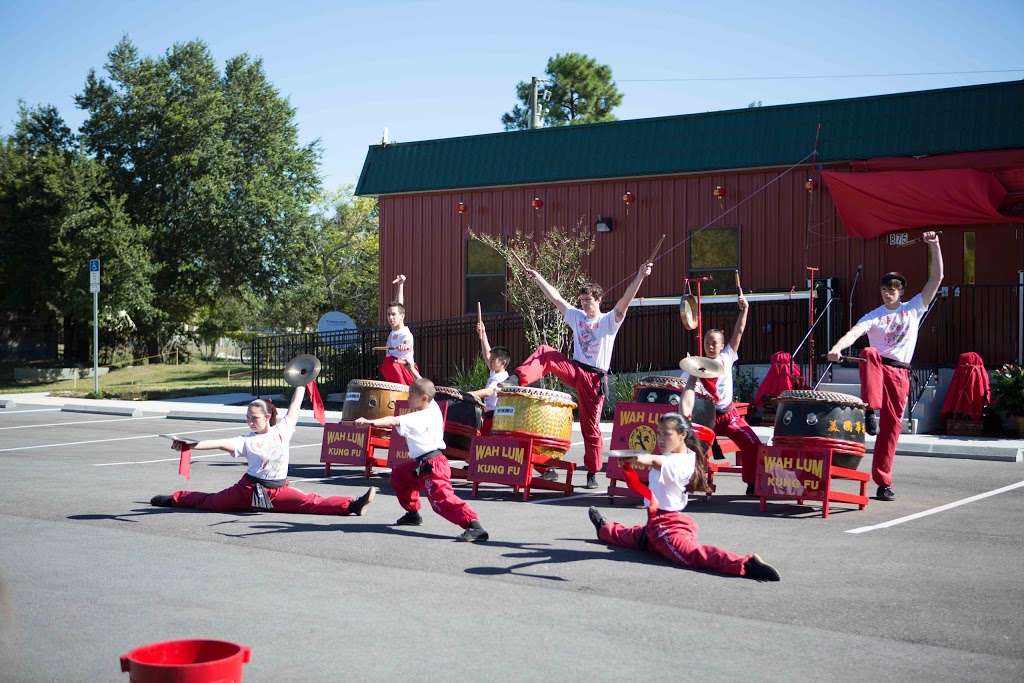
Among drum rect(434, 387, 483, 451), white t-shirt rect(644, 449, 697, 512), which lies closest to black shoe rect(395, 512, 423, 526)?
white t-shirt rect(644, 449, 697, 512)

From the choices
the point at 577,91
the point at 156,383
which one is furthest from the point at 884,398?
the point at 577,91

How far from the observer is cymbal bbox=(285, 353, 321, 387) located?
10.3 meters

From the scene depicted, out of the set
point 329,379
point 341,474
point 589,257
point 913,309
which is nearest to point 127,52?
point 329,379

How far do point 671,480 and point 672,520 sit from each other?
1.00 ft

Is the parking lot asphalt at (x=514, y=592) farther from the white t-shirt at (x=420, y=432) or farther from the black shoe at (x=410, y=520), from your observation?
the white t-shirt at (x=420, y=432)

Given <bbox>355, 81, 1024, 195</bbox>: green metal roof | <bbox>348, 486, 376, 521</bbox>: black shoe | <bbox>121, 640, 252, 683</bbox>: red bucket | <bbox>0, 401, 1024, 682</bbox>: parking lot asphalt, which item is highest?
<bbox>355, 81, 1024, 195</bbox>: green metal roof

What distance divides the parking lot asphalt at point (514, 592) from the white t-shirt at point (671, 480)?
0.46m

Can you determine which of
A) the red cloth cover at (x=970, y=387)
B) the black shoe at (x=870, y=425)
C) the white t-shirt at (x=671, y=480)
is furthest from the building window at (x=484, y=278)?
the white t-shirt at (x=671, y=480)

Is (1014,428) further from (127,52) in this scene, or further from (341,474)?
(127,52)

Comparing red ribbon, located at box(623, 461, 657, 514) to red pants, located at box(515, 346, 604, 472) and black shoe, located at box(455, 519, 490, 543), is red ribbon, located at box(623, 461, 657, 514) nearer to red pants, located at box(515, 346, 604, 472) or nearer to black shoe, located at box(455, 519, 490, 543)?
black shoe, located at box(455, 519, 490, 543)

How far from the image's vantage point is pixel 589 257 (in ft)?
79.1

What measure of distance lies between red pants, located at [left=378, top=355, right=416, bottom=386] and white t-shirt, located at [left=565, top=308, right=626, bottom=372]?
2622 millimetres

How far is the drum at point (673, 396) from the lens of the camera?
37.0 feet

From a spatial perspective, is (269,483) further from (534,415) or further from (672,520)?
(672,520)
